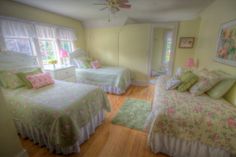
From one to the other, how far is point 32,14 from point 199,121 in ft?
13.0

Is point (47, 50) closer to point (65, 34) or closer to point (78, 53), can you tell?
point (65, 34)

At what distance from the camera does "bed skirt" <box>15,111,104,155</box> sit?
5.21 feet

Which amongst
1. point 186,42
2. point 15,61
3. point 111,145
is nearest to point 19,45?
point 15,61

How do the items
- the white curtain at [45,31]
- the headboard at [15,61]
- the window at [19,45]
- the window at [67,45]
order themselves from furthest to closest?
the window at [67,45], the white curtain at [45,31], the window at [19,45], the headboard at [15,61]

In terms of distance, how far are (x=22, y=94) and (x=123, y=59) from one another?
328 centimetres

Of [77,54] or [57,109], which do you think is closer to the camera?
[57,109]

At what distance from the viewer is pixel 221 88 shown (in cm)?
171

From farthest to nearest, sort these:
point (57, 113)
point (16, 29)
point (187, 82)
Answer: point (16, 29)
point (187, 82)
point (57, 113)

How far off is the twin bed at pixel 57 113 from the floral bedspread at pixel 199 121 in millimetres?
969

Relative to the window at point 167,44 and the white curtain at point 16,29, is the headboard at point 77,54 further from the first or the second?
the window at point 167,44

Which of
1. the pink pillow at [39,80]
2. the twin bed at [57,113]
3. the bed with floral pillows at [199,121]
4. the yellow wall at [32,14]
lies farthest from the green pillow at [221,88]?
the yellow wall at [32,14]

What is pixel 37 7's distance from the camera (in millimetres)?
2865

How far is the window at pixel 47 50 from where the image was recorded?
3201 millimetres

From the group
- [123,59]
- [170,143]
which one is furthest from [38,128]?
[123,59]
